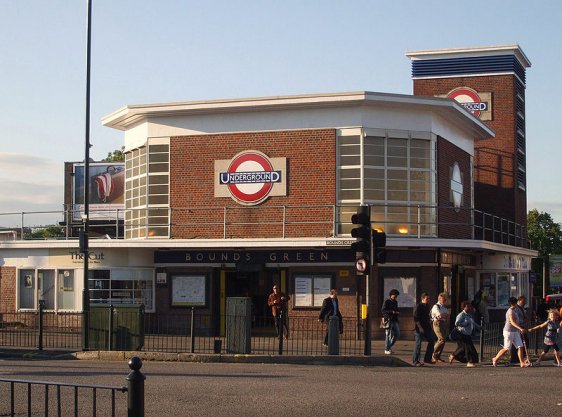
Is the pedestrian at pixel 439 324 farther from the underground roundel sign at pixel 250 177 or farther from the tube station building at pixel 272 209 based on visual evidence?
the underground roundel sign at pixel 250 177

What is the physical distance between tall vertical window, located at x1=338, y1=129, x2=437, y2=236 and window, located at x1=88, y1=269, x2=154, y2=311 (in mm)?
6952

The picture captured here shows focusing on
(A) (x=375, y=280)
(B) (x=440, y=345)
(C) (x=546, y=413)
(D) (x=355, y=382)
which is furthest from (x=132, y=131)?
(C) (x=546, y=413)

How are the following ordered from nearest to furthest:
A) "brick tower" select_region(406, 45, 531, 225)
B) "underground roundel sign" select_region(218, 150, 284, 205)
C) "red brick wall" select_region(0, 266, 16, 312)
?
1. "underground roundel sign" select_region(218, 150, 284, 205)
2. "red brick wall" select_region(0, 266, 16, 312)
3. "brick tower" select_region(406, 45, 531, 225)

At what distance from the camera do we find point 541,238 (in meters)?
76.4

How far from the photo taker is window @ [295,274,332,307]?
29172mm

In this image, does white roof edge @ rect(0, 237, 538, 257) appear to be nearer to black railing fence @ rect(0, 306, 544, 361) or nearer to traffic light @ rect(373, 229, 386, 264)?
black railing fence @ rect(0, 306, 544, 361)

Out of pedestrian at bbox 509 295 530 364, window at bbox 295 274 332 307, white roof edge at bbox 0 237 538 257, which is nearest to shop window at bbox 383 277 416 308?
white roof edge at bbox 0 237 538 257

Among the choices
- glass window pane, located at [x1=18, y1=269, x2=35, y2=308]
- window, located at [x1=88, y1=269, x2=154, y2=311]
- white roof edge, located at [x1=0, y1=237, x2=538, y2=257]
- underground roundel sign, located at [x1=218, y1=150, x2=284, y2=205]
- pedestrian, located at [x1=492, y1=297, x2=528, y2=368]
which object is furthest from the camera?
glass window pane, located at [x1=18, y1=269, x2=35, y2=308]

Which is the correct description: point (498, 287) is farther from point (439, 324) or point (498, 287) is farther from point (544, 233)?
point (544, 233)

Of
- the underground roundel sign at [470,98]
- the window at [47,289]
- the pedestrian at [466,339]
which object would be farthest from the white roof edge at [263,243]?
the underground roundel sign at [470,98]

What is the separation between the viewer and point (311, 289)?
29.3 metres

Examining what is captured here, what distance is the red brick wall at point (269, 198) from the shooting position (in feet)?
96.9

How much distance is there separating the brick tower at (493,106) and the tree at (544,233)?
37.2 meters

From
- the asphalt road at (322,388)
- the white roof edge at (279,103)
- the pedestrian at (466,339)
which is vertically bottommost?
the asphalt road at (322,388)
